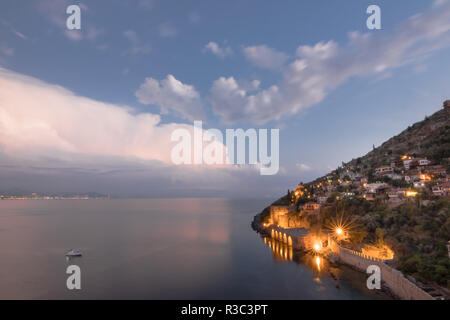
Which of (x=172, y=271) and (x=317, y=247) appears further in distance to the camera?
(x=317, y=247)

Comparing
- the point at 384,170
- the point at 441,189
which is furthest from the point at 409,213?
the point at 384,170

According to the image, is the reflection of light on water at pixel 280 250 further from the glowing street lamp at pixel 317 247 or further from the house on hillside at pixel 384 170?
the house on hillside at pixel 384 170

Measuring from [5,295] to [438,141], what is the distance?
229ft

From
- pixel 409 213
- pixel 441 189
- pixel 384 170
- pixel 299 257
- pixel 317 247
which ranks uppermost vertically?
pixel 384 170

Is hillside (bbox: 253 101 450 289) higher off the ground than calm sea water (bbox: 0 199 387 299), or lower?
higher

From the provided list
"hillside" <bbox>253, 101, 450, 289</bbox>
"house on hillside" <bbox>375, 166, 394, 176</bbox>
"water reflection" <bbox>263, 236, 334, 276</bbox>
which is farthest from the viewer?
"house on hillside" <bbox>375, 166, 394, 176</bbox>

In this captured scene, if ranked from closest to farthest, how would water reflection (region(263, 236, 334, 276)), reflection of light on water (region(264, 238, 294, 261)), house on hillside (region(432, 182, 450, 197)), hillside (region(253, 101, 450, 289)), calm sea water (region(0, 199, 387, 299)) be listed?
hillside (region(253, 101, 450, 289)) → calm sea water (region(0, 199, 387, 299)) → water reflection (region(263, 236, 334, 276)) → house on hillside (region(432, 182, 450, 197)) → reflection of light on water (region(264, 238, 294, 261))

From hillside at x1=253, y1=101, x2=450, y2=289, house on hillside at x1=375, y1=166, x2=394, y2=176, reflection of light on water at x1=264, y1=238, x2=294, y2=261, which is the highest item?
house on hillside at x1=375, y1=166, x2=394, y2=176

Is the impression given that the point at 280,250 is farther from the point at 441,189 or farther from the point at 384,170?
the point at 384,170

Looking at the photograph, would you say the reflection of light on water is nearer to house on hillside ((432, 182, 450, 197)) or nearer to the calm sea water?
the calm sea water

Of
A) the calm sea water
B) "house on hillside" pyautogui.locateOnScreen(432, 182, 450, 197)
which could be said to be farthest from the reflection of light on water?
"house on hillside" pyautogui.locateOnScreen(432, 182, 450, 197)

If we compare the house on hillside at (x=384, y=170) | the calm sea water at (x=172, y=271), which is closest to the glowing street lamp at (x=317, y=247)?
the calm sea water at (x=172, y=271)

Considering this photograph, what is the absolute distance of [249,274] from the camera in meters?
25.1
